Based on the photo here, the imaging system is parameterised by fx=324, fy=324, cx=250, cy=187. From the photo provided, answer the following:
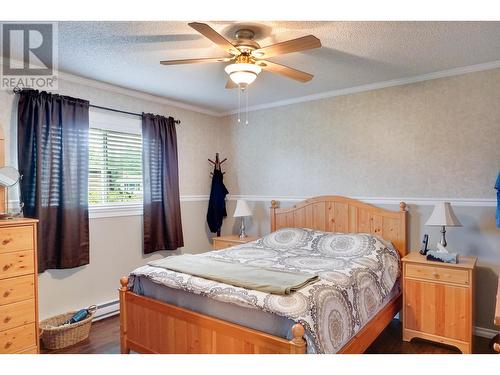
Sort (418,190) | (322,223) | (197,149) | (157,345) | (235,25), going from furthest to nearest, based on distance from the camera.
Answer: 1. (197,149)
2. (322,223)
3. (418,190)
4. (157,345)
5. (235,25)

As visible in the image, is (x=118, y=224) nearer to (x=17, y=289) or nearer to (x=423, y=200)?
(x=17, y=289)

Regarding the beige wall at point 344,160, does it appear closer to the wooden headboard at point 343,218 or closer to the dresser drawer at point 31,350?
the wooden headboard at point 343,218

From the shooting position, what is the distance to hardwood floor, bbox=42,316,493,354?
258 cm

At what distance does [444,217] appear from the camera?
9.07 feet

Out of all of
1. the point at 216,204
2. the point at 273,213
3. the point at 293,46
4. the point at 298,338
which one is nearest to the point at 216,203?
the point at 216,204

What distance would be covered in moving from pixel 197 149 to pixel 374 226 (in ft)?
7.98

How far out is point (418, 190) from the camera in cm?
319

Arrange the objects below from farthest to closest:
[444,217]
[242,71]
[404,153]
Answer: [404,153] → [444,217] → [242,71]

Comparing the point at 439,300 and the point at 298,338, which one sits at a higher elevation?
the point at 298,338

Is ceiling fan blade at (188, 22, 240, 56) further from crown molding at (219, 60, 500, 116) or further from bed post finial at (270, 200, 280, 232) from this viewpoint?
bed post finial at (270, 200, 280, 232)

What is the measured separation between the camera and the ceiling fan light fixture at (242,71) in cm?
210

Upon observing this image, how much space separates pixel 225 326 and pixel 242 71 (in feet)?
5.24
